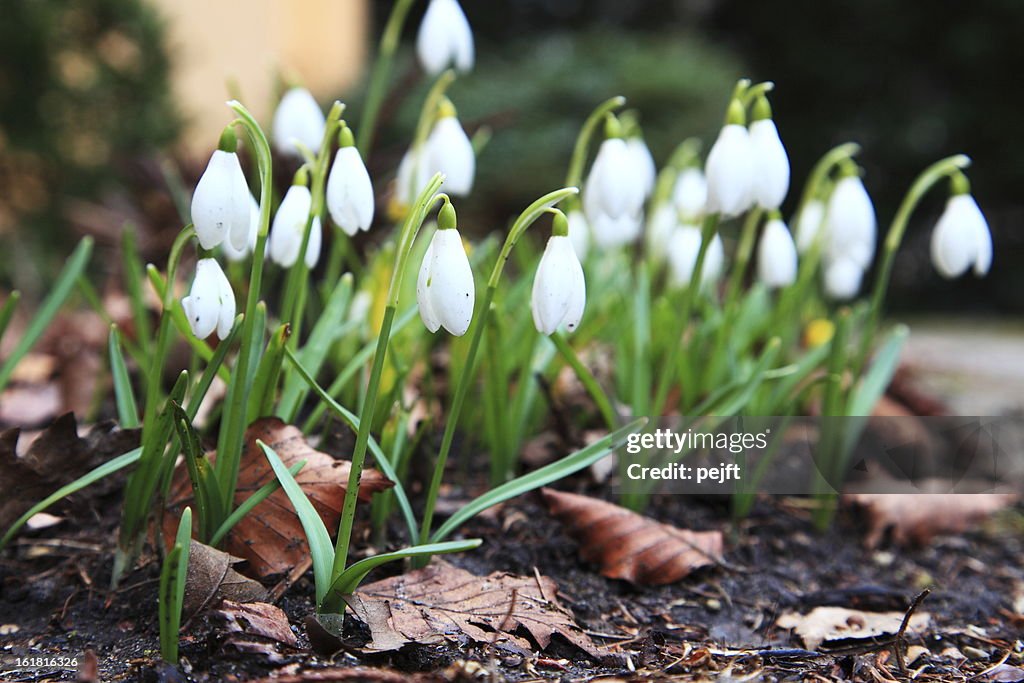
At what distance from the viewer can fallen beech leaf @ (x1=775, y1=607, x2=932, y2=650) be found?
1481mm

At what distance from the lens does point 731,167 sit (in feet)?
5.15

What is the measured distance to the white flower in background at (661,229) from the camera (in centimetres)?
260

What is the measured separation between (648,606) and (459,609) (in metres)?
0.41

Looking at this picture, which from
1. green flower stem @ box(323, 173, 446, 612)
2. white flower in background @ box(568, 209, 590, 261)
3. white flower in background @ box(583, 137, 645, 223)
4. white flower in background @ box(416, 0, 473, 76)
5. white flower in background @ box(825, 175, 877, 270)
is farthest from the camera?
white flower in background @ box(568, 209, 590, 261)

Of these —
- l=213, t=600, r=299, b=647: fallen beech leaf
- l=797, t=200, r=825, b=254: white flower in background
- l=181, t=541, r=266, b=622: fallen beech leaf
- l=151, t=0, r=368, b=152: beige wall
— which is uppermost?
l=151, t=0, r=368, b=152: beige wall

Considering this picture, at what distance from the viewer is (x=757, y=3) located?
9.14 m

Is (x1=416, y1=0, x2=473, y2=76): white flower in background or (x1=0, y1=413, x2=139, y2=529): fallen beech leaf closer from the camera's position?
(x1=0, y1=413, x2=139, y2=529): fallen beech leaf

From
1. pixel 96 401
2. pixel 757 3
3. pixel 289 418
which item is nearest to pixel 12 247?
pixel 96 401

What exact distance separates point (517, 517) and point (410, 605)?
1.51 ft

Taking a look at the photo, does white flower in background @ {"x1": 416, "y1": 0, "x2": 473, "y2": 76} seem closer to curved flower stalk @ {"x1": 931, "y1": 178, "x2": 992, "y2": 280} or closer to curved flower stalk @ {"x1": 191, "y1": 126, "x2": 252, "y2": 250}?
curved flower stalk @ {"x1": 191, "y1": 126, "x2": 252, "y2": 250}

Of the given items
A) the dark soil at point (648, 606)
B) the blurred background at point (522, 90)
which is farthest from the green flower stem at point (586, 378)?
the blurred background at point (522, 90)

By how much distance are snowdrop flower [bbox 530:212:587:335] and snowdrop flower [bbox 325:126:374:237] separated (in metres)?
0.32

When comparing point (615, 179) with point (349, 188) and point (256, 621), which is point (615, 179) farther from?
point (256, 621)

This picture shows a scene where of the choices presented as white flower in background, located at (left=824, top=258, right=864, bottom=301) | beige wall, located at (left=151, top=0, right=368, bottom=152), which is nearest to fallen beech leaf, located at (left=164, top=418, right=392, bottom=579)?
white flower in background, located at (left=824, top=258, right=864, bottom=301)
